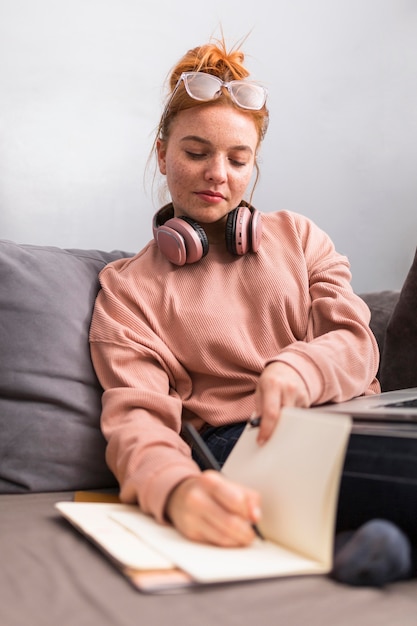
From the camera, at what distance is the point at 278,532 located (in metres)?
0.75

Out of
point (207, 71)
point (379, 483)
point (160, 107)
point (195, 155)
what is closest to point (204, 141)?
point (195, 155)

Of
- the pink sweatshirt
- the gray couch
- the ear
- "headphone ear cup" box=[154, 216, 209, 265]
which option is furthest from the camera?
the ear

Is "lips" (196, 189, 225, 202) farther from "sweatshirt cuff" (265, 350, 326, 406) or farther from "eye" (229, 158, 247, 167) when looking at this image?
"sweatshirt cuff" (265, 350, 326, 406)

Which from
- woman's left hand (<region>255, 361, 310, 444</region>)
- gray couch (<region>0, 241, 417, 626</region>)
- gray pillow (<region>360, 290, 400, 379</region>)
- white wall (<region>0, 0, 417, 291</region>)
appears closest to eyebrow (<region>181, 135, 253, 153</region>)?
gray couch (<region>0, 241, 417, 626</region>)

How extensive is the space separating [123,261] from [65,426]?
36cm

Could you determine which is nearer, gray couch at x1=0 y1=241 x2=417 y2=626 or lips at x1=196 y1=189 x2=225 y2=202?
gray couch at x1=0 y1=241 x2=417 y2=626

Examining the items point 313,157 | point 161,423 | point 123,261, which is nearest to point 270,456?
point 161,423

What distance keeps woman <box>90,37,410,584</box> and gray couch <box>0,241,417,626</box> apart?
67 millimetres

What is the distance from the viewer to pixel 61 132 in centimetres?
198

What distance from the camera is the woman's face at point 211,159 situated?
4.10 ft

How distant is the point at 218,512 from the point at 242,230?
0.60 meters

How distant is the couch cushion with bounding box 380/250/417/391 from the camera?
1.44m

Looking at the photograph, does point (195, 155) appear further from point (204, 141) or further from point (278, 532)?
point (278, 532)

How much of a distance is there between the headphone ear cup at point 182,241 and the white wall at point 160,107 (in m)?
0.81
